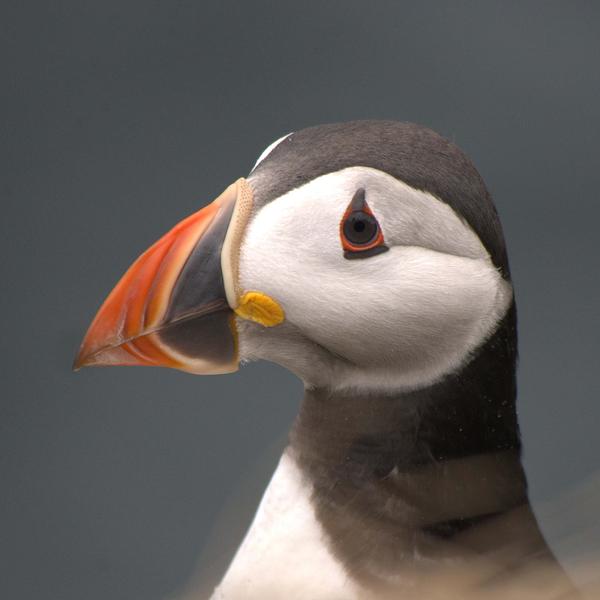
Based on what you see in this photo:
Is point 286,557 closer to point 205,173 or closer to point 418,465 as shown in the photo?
point 418,465

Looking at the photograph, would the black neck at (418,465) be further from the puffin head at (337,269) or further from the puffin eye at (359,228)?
the puffin eye at (359,228)

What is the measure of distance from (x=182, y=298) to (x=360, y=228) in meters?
0.34

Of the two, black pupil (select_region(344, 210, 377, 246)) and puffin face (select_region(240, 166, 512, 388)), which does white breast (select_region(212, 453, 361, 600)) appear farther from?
black pupil (select_region(344, 210, 377, 246))

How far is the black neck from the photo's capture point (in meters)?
2.37

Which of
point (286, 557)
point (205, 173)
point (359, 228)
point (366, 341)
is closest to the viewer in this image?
point (359, 228)

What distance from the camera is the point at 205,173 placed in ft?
13.7

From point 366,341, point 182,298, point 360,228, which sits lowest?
point 366,341

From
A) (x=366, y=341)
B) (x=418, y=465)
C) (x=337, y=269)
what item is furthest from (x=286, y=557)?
(x=337, y=269)

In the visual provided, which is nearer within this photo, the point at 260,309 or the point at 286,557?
the point at 260,309

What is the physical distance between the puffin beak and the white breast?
0.31 metres

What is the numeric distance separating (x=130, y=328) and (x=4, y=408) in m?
1.70

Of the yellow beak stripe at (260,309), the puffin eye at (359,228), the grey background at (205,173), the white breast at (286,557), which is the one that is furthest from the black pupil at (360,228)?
the grey background at (205,173)

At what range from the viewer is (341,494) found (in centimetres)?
241

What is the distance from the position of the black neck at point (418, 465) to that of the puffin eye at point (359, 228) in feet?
0.99
